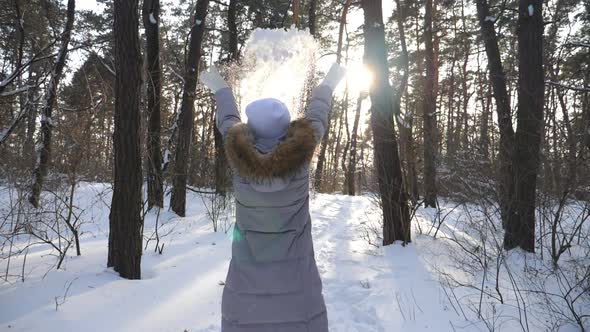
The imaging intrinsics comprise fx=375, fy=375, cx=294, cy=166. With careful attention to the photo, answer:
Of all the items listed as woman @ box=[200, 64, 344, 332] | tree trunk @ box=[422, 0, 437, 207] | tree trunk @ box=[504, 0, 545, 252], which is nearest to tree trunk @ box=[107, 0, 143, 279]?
woman @ box=[200, 64, 344, 332]

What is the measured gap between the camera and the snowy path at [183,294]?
3.00 meters

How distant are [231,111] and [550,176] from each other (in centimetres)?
477

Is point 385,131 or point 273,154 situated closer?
point 273,154

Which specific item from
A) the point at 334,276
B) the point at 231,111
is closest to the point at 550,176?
the point at 334,276

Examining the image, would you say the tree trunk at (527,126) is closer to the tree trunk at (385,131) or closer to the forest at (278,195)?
the forest at (278,195)

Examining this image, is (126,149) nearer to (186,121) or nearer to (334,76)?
(334,76)

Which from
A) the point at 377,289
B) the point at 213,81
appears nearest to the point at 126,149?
the point at 213,81

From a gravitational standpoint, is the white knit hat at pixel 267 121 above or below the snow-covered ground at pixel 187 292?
above

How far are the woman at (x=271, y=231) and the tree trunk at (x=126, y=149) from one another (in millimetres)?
2451

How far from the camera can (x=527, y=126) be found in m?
5.50

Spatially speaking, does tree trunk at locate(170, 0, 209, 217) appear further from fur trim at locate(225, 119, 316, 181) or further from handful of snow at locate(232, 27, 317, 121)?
fur trim at locate(225, 119, 316, 181)

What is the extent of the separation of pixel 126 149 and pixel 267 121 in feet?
8.70

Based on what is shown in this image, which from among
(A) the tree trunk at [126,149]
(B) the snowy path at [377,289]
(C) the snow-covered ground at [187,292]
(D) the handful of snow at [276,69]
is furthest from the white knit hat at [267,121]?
(A) the tree trunk at [126,149]

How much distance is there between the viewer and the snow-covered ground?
9.90ft
